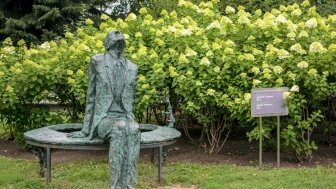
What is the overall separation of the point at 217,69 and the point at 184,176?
1.81 meters

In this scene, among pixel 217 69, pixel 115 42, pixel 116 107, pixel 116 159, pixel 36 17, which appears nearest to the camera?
pixel 116 159

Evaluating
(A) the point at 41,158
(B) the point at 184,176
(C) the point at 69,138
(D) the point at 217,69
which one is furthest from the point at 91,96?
(D) the point at 217,69

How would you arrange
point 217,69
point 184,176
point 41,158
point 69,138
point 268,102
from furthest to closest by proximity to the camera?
point 217,69 → point 268,102 → point 184,176 → point 41,158 → point 69,138

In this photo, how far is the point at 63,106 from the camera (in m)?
10.2

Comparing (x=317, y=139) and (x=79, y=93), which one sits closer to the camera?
(x=79, y=93)

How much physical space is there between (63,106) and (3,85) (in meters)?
1.11

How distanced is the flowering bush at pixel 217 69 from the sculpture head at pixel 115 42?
210 cm

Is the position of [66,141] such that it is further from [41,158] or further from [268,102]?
[268,102]

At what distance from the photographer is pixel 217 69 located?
360 inches

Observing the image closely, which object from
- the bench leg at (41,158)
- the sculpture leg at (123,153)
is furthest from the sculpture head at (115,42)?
the bench leg at (41,158)

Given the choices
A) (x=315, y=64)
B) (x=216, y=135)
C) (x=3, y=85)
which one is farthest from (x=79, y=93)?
(x=315, y=64)

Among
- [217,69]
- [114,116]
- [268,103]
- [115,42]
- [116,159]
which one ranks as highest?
[115,42]

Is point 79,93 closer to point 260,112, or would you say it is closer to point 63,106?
point 63,106

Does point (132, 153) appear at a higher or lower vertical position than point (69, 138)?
lower
